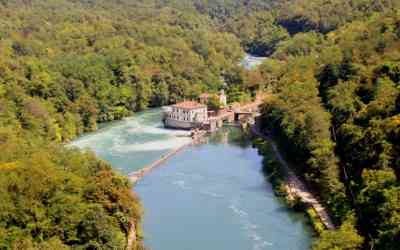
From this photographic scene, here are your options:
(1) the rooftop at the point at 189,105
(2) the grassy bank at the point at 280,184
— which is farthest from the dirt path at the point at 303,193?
(1) the rooftop at the point at 189,105

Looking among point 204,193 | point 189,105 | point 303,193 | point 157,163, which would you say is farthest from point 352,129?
point 189,105

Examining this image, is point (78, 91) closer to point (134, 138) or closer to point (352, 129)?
point (134, 138)

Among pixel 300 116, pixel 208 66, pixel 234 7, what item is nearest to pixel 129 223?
pixel 300 116

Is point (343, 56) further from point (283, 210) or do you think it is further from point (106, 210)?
point (106, 210)

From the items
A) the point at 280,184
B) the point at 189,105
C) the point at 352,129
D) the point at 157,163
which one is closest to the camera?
the point at 352,129

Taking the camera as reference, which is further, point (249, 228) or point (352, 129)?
point (352, 129)

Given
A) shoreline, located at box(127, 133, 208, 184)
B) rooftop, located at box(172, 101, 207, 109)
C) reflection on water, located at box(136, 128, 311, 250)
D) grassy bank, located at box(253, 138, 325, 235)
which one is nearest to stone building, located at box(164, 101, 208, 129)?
rooftop, located at box(172, 101, 207, 109)
